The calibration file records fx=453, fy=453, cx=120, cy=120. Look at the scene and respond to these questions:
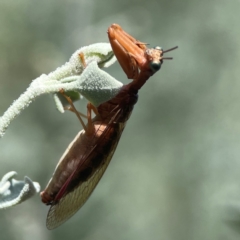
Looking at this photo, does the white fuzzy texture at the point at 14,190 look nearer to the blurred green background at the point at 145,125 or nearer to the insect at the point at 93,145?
the insect at the point at 93,145

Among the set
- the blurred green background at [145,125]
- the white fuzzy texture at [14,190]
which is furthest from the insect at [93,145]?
the blurred green background at [145,125]

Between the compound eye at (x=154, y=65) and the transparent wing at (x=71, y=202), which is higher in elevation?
the compound eye at (x=154, y=65)

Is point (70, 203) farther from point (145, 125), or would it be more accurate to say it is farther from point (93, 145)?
point (145, 125)

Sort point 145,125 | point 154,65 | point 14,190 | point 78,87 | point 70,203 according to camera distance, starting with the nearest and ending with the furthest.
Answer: point 78,87 → point 14,190 → point 154,65 → point 70,203 → point 145,125

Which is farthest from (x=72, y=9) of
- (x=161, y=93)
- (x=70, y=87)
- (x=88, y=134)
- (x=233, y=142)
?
(x=70, y=87)

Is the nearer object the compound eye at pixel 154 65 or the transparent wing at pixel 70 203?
the compound eye at pixel 154 65

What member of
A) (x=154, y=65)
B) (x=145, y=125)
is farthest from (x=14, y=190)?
(x=145, y=125)

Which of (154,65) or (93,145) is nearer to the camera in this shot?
(154,65)
